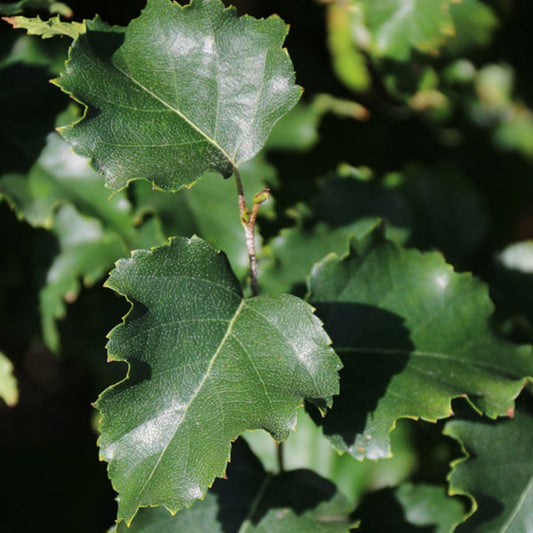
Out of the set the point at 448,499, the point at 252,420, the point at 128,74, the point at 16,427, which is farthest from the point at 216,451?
the point at 16,427

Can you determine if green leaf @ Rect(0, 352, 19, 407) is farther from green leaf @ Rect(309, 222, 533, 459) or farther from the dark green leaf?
green leaf @ Rect(309, 222, 533, 459)

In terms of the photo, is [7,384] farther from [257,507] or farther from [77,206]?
[257,507]

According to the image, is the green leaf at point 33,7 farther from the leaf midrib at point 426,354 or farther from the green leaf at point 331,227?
the leaf midrib at point 426,354

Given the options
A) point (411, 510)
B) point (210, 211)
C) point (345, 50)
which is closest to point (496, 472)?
point (411, 510)

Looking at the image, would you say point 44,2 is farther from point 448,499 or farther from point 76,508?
point 76,508

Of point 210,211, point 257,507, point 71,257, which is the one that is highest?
point 210,211
